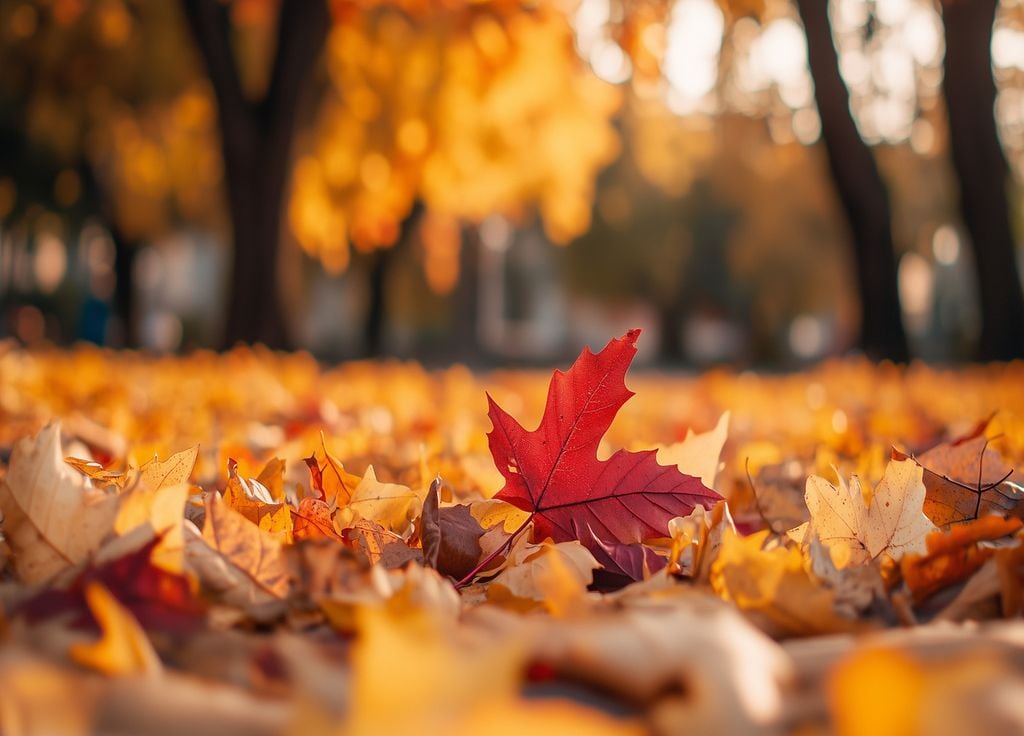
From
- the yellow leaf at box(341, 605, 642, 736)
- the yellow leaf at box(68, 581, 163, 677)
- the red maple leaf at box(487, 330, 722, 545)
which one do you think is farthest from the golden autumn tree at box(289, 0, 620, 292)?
the yellow leaf at box(341, 605, 642, 736)

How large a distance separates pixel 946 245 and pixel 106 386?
2458 cm

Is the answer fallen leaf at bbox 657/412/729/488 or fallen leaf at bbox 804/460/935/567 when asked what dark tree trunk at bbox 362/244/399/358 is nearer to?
fallen leaf at bbox 657/412/729/488

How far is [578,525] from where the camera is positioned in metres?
1.37

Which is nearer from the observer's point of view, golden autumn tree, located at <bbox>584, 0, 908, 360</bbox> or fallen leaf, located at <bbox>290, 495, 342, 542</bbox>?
fallen leaf, located at <bbox>290, 495, 342, 542</bbox>

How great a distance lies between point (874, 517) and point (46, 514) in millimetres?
935

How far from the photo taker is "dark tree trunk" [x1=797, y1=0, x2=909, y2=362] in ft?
28.3

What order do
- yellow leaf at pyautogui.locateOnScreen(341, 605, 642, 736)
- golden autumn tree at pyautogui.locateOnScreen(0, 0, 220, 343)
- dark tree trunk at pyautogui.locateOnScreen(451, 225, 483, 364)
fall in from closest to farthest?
yellow leaf at pyautogui.locateOnScreen(341, 605, 642, 736)
golden autumn tree at pyautogui.locateOnScreen(0, 0, 220, 343)
dark tree trunk at pyautogui.locateOnScreen(451, 225, 483, 364)

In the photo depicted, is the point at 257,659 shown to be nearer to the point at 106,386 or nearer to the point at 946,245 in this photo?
the point at 106,386

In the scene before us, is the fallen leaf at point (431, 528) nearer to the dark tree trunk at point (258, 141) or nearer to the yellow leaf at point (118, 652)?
the yellow leaf at point (118, 652)

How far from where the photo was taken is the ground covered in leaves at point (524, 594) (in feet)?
2.02

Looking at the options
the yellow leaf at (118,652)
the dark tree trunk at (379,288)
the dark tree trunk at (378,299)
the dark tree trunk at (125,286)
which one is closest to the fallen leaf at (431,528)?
the yellow leaf at (118,652)

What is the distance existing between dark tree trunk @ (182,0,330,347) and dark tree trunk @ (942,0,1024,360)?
5663 millimetres

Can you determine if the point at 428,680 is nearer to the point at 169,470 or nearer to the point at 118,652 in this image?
the point at 118,652

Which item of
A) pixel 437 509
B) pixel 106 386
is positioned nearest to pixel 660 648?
pixel 437 509
